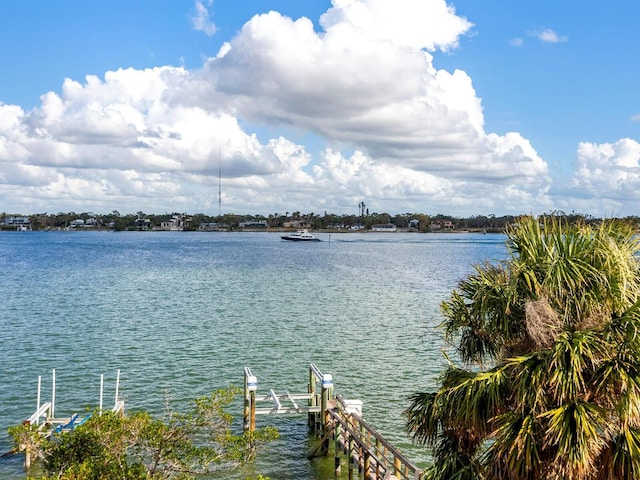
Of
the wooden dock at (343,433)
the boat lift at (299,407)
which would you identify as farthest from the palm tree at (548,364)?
the boat lift at (299,407)

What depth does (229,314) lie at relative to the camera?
45.3 metres

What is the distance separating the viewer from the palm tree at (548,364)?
7461 millimetres

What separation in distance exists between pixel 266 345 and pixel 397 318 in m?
12.3

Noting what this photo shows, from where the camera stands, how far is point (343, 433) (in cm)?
1845

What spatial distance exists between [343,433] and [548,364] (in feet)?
Answer: 38.5

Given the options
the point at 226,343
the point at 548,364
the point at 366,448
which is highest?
the point at 548,364

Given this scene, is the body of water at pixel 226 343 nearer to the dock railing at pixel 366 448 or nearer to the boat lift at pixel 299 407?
the boat lift at pixel 299 407

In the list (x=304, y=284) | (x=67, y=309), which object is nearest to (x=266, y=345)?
(x=67, y=309)

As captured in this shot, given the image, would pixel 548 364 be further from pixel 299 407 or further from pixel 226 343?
pixel 226 343

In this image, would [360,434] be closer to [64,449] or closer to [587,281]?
[64,449]

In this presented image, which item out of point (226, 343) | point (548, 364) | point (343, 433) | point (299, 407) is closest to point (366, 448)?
point (343, 433)

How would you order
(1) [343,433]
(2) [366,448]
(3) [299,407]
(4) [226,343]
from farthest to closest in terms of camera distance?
(4) [226,343] → (3) [299,407] → (1) [343,433] → (2) [366,448]

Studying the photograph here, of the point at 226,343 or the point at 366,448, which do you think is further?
the point at 226,343

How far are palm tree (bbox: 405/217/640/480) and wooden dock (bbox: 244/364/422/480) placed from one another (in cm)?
502
